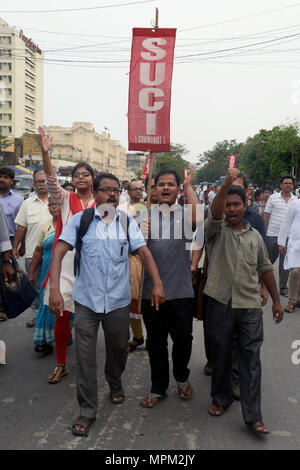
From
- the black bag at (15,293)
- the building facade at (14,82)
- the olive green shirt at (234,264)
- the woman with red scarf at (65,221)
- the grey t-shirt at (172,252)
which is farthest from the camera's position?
the building facade at (14,82)

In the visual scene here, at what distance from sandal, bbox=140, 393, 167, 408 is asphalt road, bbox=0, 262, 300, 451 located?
0.04 m

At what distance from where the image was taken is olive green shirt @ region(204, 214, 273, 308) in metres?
3.12

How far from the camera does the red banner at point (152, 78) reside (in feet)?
12.6

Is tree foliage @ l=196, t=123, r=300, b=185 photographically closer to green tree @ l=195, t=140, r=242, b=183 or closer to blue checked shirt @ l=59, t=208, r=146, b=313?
green tree @ l=195, t=140, r=242, b=183

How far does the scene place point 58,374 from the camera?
3.75 meters

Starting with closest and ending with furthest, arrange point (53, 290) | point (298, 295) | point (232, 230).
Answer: point (53, 290) < point (232, 230) < point (298, 295)

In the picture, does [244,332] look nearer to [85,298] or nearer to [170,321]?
[170,321]

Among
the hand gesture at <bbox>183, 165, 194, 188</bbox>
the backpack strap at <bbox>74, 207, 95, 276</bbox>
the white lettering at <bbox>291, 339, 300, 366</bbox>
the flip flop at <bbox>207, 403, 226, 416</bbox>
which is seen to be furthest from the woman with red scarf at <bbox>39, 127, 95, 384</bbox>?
the white lettering at <bbox>291, 339, 300, 366</bbox>

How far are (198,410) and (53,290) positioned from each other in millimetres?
1463

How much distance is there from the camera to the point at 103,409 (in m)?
3.26

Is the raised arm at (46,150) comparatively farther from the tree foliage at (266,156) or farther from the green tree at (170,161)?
the green tree at (170,161)

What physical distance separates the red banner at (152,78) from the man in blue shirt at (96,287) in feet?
3.79

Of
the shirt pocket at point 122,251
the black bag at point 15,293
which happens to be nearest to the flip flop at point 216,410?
the shirt pocket at point 122,251
